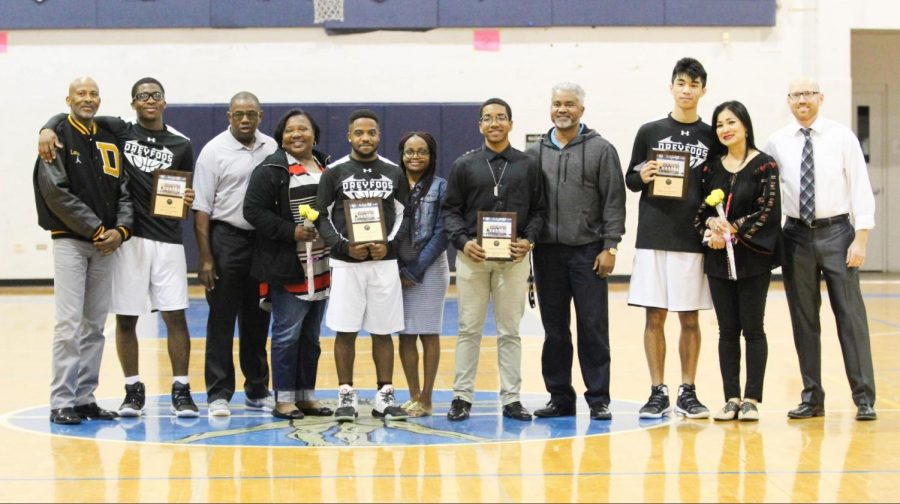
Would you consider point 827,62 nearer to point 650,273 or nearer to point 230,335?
point 650,273

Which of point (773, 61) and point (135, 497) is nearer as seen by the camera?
point (135, 497)

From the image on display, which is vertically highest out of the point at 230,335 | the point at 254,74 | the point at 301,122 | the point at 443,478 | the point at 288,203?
the point at 254,74


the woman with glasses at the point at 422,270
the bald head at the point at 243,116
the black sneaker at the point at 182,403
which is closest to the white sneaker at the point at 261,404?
the black sneaker at the point at 182,403

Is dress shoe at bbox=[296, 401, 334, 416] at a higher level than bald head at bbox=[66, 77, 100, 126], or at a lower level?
lower

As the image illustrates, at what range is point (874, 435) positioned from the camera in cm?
618

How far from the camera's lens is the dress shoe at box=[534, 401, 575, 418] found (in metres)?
6.80

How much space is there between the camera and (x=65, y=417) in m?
6.56

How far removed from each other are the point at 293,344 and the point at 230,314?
488mm

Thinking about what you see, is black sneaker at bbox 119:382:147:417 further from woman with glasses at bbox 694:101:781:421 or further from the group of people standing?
woman with glasses at bbox 694:101:781:421

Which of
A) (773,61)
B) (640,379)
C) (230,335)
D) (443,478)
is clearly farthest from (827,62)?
(443,478)

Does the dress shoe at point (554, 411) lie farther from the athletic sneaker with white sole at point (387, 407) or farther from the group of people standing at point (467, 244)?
the athletic sneaker with white sole at point (387, 407)

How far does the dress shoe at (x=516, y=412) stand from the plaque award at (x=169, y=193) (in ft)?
7.34

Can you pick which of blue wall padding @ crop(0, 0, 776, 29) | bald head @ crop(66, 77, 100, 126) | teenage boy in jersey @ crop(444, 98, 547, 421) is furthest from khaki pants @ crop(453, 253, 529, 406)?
blue wall padding @ crop(0, 0, 776, 29)

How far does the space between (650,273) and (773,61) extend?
34.4 feet
